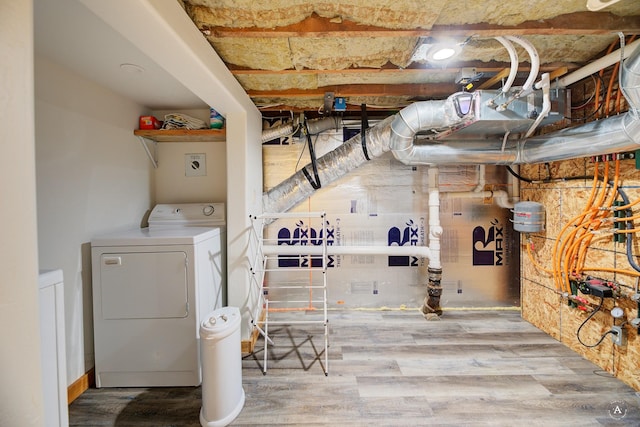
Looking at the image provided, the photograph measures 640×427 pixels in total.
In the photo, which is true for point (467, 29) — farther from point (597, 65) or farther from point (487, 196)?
point (487, 196)

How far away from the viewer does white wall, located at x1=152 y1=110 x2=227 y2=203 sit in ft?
7.89

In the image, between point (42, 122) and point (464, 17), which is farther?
point (42, 122)

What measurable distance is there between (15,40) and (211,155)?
6.03 ft

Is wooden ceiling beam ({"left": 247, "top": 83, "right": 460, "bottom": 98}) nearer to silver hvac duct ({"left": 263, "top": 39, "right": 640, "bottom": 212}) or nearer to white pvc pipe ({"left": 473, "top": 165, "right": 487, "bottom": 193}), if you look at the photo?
silver hvac duct ({"left": 263, "top": 39, "right": 640, "bottom": 212})

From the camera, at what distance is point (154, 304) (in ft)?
5.50

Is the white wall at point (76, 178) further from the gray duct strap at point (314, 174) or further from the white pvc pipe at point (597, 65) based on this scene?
the white pvc pipe at point (597, 65)

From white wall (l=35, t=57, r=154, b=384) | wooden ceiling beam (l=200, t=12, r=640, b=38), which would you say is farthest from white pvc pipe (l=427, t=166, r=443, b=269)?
white wall (l=35, t=57, r=154, b=384)

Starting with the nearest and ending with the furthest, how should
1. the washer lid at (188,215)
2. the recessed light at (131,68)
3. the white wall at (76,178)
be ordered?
the white wall at (76,178), the recessed light at (131,68), the washer lid at (188,215)

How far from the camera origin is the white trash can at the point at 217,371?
1.41 metres

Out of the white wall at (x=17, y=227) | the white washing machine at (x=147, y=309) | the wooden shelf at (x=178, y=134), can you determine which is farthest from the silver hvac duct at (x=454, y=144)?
the white wall at (x=17, y=227)

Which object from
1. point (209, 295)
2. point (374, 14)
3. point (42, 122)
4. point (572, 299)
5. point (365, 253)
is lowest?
point (572, 299)

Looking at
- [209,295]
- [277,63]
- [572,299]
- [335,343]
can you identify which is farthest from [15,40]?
[572,299]

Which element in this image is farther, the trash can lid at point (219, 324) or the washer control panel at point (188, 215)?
the washer control panel at point (188, 215)

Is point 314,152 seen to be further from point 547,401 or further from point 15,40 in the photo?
point 547,401
